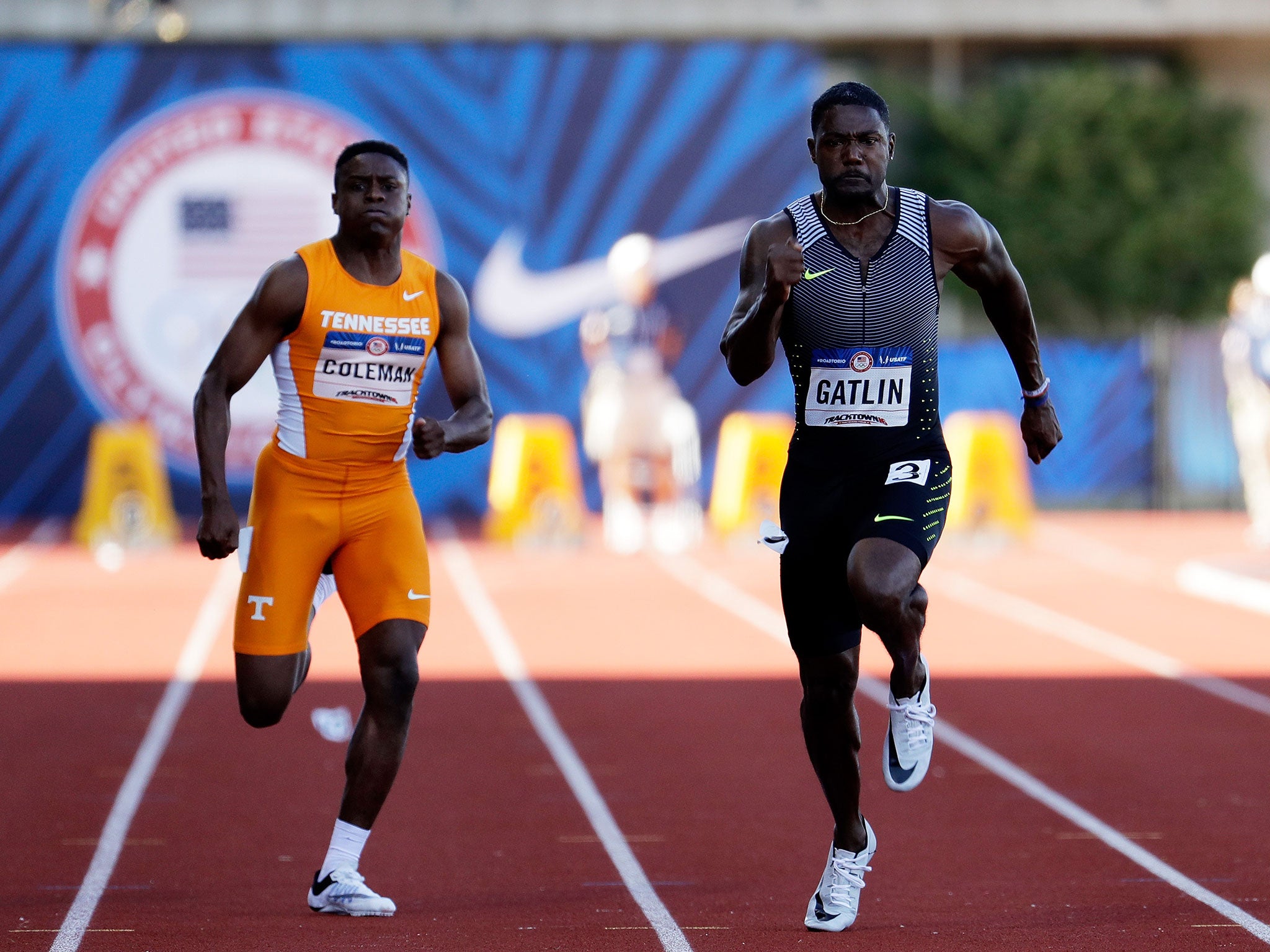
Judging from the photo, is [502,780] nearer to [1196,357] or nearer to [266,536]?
[266,536]

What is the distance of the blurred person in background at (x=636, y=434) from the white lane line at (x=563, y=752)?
2682mm

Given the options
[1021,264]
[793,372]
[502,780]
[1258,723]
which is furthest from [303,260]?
[1021,264]

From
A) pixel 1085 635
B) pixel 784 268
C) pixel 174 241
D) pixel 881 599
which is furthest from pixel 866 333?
pixel 174 241

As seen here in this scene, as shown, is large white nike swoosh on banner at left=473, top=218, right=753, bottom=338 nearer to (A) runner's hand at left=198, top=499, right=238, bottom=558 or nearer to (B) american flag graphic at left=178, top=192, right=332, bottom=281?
(B) american flag graphic at left=178, top=192, right=332, bottom=281

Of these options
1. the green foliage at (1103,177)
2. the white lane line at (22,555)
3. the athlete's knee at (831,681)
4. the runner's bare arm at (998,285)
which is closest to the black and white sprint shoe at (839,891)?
the athlete's knee at (831,681)

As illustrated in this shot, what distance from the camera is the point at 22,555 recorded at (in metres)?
17.4

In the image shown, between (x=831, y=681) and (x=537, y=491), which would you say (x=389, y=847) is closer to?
(x=831, y=681)

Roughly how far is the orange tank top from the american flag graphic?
15.2 m

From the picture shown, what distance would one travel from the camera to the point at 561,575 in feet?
51.2

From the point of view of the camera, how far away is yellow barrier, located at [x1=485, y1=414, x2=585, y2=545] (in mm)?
17766

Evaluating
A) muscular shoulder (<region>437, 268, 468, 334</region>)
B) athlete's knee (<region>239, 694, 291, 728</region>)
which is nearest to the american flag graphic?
muscular shoulder (<region>437, 268, 468, 334</region>)

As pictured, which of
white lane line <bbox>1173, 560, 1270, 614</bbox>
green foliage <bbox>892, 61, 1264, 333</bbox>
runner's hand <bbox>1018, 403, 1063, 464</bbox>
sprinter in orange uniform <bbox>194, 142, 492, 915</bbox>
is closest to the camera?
runner's hand <bbox>1018, 403, 1063, 464</bbox>

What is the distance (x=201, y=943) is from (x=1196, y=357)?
1983cm

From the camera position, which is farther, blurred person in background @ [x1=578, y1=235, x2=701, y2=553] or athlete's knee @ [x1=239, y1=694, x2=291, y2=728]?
blurred person in background @ [x1=578, y1=235, x2=701, y2=553]
